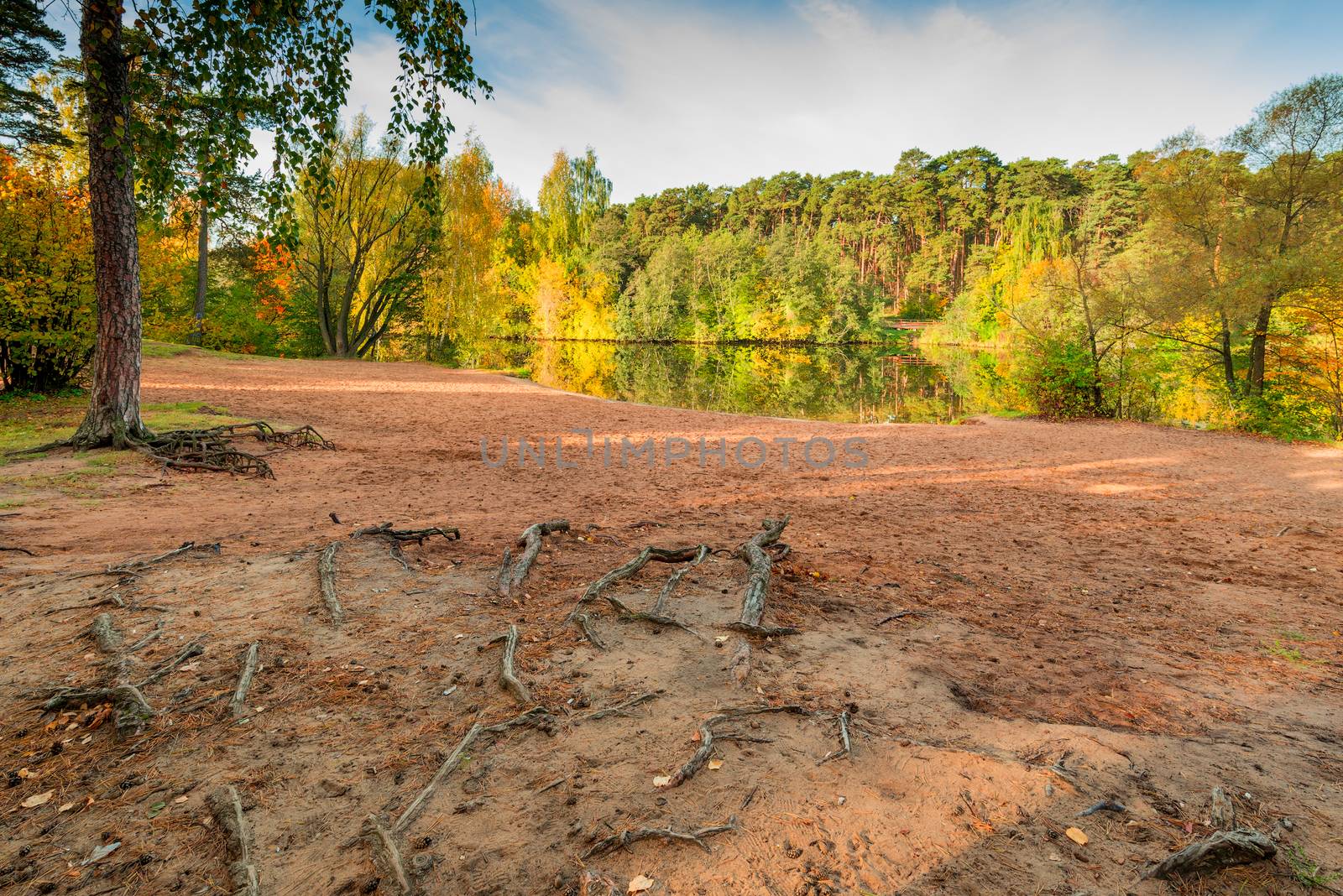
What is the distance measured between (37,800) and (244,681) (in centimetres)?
73

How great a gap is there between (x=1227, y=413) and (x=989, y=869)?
1877 centimetres

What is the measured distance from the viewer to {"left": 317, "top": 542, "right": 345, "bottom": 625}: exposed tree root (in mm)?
3508

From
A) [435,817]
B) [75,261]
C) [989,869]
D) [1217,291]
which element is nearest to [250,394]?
[75,261]

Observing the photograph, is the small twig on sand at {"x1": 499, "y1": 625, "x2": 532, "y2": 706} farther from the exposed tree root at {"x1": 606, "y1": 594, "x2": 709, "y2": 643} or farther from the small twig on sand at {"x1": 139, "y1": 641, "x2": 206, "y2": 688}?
the small twig on sand at {"x1": 139, "y1": 641, "x2": 206, "y2": 688}

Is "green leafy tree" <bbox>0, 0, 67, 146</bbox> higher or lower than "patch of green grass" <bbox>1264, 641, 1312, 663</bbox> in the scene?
higher

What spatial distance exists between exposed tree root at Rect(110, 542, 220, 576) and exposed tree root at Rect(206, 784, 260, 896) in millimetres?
2738

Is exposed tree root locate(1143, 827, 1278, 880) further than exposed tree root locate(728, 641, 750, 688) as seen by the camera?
No

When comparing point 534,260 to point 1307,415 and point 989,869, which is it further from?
point 989,869

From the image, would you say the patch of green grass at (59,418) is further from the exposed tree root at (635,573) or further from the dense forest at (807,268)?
the exposed tree root at (635,573)

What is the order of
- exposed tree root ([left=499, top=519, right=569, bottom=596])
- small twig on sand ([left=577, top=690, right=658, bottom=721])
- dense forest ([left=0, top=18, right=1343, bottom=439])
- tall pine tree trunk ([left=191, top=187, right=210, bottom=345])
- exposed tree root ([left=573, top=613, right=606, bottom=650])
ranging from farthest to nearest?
tall pine tree trunk ([left=191, top=187, right=210, bottom=345])
dense forest ([left=0, top=18, right=1343, bottom=439])
exposed tree root ([left=499, top=519, right=569, bottom=596])
exposed tree root ([left=573, top=613, right=606, bottom=650])
small twig on sand ([left=577, top=690, right=658, bottom=721])


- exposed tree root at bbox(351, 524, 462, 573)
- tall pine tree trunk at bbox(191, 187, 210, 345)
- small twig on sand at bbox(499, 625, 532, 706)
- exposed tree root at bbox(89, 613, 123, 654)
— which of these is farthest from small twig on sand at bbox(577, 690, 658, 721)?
tall pine tree trunk at bbox(191, 187, 210, 345)

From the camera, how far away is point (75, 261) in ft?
32.9

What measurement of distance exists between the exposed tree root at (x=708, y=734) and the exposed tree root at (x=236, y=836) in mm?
1282

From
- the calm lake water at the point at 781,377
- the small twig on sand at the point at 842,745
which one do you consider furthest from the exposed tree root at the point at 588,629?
the calm lake water at the point at 781,377
